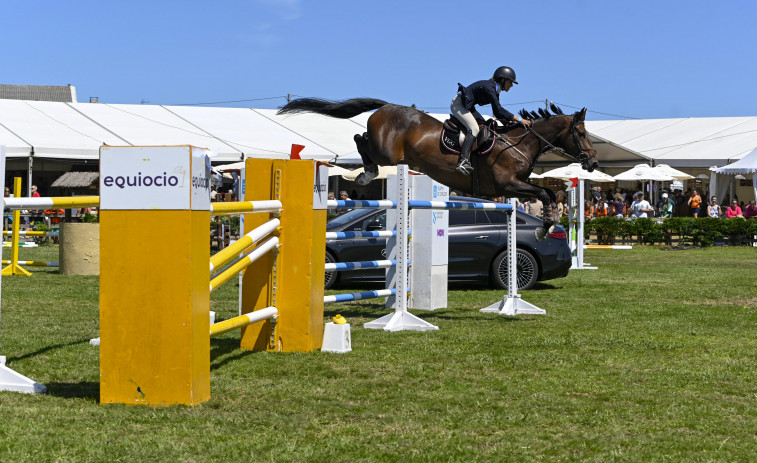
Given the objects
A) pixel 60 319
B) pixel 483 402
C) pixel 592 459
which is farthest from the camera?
pixel 60 319

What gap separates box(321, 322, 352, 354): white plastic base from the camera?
6.88 meters

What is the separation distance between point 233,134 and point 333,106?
860 inches

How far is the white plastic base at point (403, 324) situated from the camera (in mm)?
8484

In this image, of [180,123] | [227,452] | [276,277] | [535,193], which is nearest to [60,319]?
[276,277]

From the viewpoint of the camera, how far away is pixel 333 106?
1012 centimetres

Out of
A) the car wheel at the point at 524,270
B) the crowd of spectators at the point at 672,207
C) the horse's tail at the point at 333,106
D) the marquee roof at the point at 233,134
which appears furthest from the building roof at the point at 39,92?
the horse's tail at the point at 333,106

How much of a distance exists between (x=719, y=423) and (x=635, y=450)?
2.60 ft

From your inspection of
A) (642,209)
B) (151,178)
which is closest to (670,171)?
(642,209)

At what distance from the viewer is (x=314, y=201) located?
6910mm

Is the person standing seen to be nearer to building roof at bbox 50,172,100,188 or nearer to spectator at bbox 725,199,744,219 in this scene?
spectator at bbox 725,199,744,219

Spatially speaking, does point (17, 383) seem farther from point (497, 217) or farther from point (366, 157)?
point (497, 217)

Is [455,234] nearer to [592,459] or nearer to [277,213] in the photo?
[277,213]

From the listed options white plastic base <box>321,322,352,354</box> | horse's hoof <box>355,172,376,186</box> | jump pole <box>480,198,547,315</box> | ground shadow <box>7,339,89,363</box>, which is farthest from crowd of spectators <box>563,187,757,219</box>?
ground shadow <box>7,339,89,363</box>

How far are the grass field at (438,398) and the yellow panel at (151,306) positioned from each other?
0.15 m
